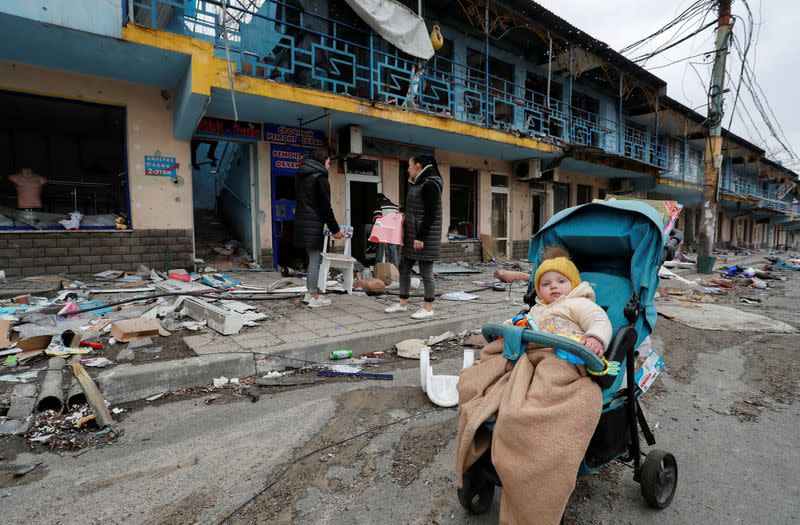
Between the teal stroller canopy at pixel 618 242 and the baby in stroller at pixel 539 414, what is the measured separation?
1.12ft

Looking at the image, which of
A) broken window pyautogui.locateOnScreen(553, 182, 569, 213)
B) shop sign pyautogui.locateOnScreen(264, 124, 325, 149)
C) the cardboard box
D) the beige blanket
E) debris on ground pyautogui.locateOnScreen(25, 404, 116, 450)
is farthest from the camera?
broken window pyautogui.locateOnScreen(553, 182, 569, 213)

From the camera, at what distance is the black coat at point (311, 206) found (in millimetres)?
5211

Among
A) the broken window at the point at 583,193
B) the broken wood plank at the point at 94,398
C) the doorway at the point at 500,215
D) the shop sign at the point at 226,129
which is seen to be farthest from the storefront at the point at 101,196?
the broken window at the point at 583,193

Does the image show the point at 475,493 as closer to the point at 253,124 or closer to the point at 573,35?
the point at 253,124

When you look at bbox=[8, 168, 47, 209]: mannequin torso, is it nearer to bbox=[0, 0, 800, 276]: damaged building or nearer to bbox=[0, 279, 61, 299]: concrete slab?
bbox=[0, 0, 800, 276]: damaged building

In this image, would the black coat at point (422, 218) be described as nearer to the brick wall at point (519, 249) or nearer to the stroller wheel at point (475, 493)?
the stroller wheel at point (475, 493)

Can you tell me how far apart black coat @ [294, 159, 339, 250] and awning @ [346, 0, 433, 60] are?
4.70 m

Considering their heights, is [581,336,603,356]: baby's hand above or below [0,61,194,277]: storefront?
below

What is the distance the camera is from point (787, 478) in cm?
218

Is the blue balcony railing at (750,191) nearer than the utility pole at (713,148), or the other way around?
the utility pole at (713,148)

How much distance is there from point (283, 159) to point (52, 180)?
5.16 metres

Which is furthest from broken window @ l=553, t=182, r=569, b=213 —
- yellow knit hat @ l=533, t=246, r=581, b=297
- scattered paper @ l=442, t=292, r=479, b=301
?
yellow knit hat @ l=533, t=246, r=581, b=297

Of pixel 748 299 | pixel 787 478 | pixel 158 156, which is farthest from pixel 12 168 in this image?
pixel 748 299

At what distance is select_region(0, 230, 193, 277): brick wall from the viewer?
673cm
